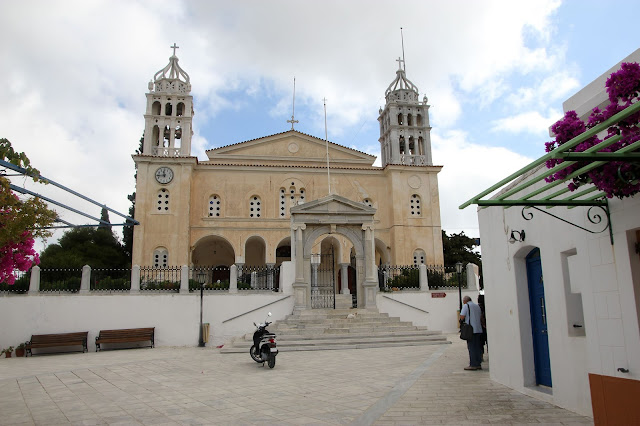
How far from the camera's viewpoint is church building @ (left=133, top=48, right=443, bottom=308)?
27484 mm

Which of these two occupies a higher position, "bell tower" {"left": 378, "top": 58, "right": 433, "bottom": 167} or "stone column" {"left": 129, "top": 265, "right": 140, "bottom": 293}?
"bell tower" {"left": 378, "top": 58, "right": 433, "bottom": 167}

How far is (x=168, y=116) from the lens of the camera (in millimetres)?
29844

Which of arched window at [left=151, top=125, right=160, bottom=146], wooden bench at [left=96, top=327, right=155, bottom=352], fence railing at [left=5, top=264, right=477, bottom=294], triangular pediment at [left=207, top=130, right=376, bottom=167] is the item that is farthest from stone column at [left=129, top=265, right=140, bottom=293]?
arched window at [left=151, top=125, right=160, bottom=146]

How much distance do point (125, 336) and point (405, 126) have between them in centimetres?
2309

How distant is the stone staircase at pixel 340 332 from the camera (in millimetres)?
14406

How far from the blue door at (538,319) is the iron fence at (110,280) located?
555 inches

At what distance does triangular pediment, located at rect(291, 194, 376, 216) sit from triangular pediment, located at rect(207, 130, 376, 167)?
1292cm

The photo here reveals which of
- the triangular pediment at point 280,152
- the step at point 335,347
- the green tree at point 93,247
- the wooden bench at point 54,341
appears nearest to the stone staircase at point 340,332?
the step at point 335,347

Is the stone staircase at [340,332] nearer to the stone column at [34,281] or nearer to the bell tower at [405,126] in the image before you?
the stone column at [34,281]

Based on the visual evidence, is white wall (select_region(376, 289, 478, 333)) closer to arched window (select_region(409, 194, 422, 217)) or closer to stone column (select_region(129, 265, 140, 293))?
stone column (select_region(129, 265, 140, 293))

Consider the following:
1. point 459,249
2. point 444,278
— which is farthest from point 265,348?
point 459,249

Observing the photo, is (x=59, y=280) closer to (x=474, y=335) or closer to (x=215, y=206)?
(x=215, y=206)

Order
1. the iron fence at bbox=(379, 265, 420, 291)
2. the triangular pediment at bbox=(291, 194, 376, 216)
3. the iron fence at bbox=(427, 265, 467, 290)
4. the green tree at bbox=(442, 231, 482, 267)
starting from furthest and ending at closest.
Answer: the green tree at bbox=(442, 231, 482, 267) → the iron fence at bbox=(427, 265, 467, 290) → the iron fence at bbox=(379, 265, 420, 291) → the triangular pediment at bbox=(291, 194, 376, 216)

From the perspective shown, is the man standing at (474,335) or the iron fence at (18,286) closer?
the man standing at (474,335)
